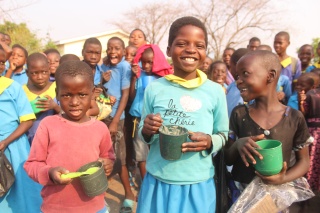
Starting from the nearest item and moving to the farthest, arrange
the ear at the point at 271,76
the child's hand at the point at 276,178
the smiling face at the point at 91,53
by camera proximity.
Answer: the child's hand at the point at 276,178
the ear at the point at 271,76
the smiling face at the point at 91,53

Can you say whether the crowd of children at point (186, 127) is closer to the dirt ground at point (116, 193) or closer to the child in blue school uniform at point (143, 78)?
the child in blue school uniform at point (143, 78)

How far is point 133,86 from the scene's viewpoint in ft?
13.3

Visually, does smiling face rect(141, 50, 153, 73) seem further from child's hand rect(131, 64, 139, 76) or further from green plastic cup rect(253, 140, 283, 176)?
green plastic cup rect(253, 140, 283, 176)

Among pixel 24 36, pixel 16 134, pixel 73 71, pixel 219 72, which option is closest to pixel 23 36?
pixel 24 36

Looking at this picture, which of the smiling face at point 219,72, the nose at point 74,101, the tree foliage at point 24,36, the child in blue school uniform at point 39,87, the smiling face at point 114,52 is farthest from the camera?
the tree foliage at point 24,36

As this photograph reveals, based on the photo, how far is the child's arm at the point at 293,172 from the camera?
5.67 feet

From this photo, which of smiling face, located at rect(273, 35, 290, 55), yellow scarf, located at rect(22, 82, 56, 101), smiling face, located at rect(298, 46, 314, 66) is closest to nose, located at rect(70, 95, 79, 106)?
yellow scarf, located at rect(22, 82, 56, 101)

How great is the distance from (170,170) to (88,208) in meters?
0.58

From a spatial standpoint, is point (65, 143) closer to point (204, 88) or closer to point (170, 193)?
point (170, 193)

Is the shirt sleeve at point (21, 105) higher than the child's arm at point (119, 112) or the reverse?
higher

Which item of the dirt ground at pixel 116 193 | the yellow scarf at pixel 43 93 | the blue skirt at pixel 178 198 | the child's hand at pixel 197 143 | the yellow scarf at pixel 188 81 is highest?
the yellow scarf at pixel 188 81

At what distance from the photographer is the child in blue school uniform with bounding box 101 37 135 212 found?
373cm

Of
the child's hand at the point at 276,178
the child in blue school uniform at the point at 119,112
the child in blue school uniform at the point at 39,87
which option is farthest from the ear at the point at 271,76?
the child in blue school uniform at the point at 119,112

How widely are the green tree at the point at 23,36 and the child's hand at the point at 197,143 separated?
914 inches
